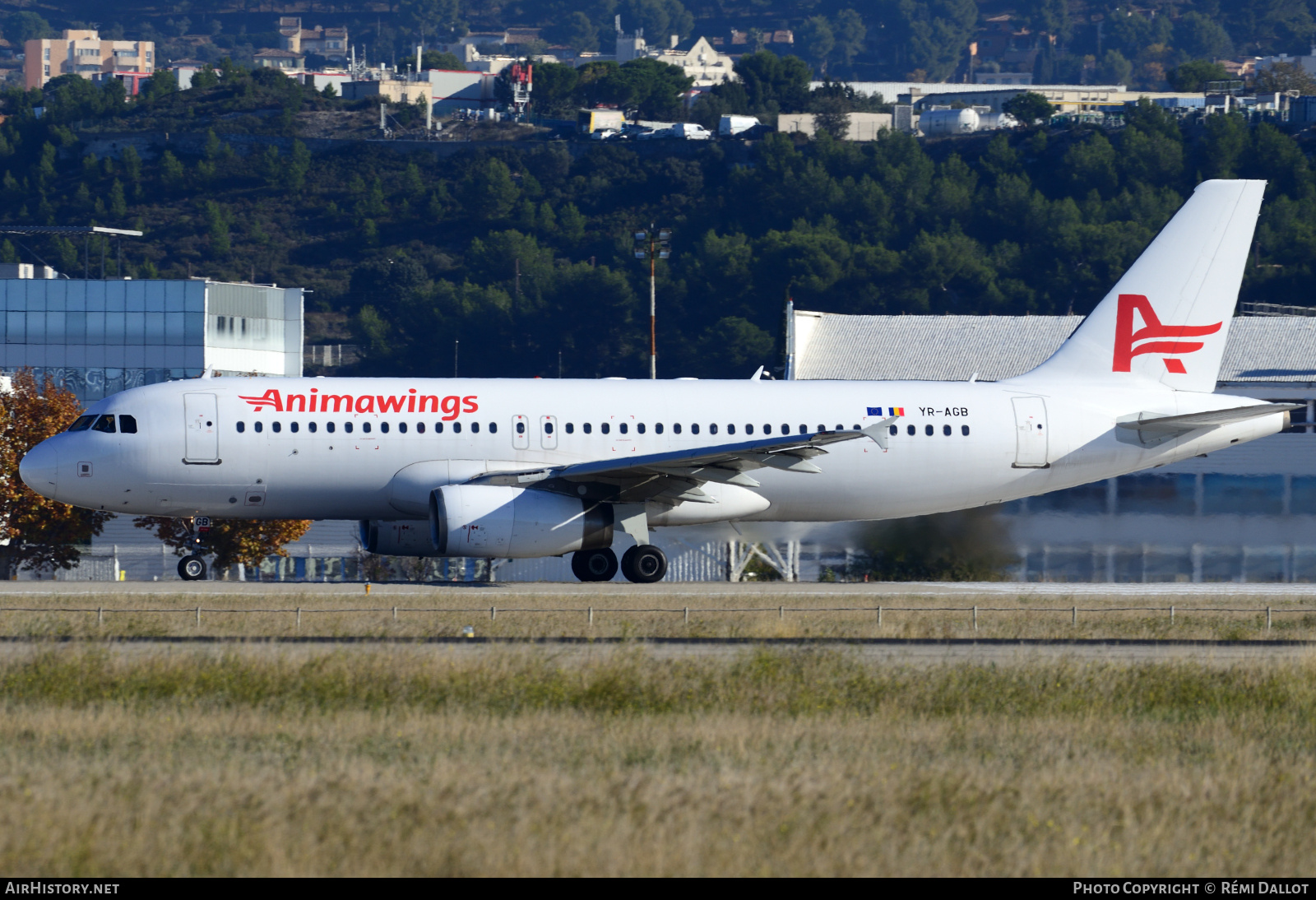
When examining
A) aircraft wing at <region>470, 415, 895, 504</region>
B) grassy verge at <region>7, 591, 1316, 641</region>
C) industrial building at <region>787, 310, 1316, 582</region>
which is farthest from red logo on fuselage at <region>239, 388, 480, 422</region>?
industrial building at <region>787, 310, 1316, 582</region>

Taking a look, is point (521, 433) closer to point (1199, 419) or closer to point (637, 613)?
point (637, 613)

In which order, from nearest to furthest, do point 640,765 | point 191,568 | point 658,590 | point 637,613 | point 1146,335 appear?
point 640,765 → point 637,613 → point 658,590 → point 191,568 → point 1146,335

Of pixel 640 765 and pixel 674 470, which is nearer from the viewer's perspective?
pixel 640 765

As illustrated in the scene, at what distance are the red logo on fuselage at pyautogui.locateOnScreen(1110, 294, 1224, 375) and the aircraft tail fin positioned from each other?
2 centimetres

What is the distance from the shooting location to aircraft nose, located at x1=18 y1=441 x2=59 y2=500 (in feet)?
122

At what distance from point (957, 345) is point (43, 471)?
1729 inches

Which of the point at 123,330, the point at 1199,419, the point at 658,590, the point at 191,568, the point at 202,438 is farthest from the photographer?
the point at 123,330

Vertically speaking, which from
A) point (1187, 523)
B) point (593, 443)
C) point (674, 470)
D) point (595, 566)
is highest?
point (593, 443)

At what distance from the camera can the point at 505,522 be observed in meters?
36.4

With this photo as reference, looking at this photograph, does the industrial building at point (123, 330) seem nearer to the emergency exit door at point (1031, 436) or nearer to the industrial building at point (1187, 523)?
the industrial building at point (1187, 523)

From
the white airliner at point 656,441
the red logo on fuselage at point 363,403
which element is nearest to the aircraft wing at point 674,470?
the white airliner at point 656,441

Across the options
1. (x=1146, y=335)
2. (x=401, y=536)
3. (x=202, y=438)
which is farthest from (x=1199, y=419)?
(x=202, y=438)

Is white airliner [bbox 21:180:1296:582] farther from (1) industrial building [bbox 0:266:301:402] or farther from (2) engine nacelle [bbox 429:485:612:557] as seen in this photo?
(1) industrial building [bbox 0:266:301:402]
